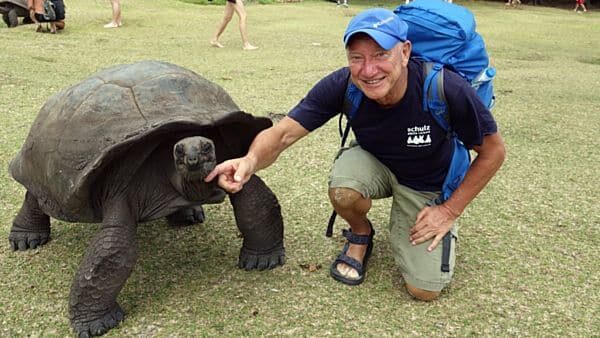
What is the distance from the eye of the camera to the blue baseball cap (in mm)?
1793

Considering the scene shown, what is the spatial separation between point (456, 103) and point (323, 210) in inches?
Answer: 43.6

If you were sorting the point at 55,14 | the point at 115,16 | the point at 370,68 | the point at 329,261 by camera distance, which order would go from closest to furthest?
the point at 370,68, the point at 329,261, the point at 55,14, the point at 115,16

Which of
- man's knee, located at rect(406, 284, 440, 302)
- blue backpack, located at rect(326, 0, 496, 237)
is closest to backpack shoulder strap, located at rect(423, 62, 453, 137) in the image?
blue backpack, located at rect(326, 0, 496, 237)

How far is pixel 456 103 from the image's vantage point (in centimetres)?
193

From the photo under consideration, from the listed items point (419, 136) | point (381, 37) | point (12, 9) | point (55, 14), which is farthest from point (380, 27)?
point (12, 9)

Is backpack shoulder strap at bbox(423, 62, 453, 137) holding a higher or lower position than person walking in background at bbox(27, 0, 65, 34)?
higher

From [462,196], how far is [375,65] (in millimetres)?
613

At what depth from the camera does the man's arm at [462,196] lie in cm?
206

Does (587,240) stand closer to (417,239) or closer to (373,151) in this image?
(417,239)

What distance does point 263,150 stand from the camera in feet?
6.96

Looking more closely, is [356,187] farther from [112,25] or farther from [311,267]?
[112,25]

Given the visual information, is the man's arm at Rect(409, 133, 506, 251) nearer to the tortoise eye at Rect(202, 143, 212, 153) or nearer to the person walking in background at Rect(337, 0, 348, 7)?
the tortoise eye at Rect(202, 143, 212, 153)

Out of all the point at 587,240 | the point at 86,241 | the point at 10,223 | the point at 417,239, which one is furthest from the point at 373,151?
the point at 10,223

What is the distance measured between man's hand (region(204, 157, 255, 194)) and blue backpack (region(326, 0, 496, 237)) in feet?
1.40
